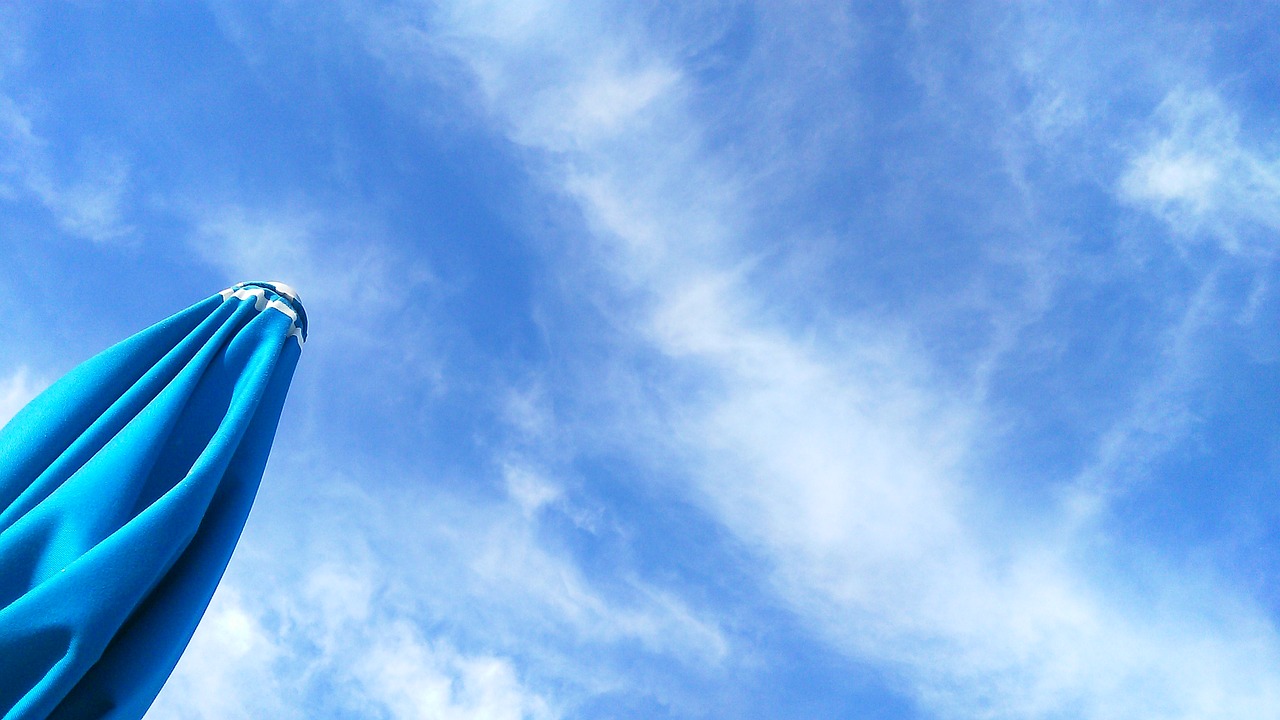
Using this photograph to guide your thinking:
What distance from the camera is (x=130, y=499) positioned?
8.72ft

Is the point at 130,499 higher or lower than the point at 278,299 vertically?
lower

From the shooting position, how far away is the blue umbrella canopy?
7.15 feet

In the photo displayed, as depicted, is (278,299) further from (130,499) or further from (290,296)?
(130,499)

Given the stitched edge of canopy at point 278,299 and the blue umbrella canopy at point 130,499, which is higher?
the stitched edge of canopy at point 278,299

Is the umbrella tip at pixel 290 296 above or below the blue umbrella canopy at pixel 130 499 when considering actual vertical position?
above

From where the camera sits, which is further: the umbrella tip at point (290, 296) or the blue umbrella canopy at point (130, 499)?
the umbrella tip at point (290, 296)

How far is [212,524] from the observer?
2.85 metres

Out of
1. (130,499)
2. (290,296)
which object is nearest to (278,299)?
(290,296)

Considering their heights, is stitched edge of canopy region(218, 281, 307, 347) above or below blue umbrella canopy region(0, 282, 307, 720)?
above

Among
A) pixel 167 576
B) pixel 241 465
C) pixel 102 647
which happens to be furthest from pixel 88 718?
pixel 241 465

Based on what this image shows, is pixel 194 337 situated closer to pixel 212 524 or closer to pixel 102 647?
pixel 212 524

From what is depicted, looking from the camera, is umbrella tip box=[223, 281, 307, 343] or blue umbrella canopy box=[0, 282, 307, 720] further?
umbrella tip box=[223, 281, 307, 343]

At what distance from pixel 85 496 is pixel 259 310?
1.35 meters

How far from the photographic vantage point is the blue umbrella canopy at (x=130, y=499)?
2.18 m
